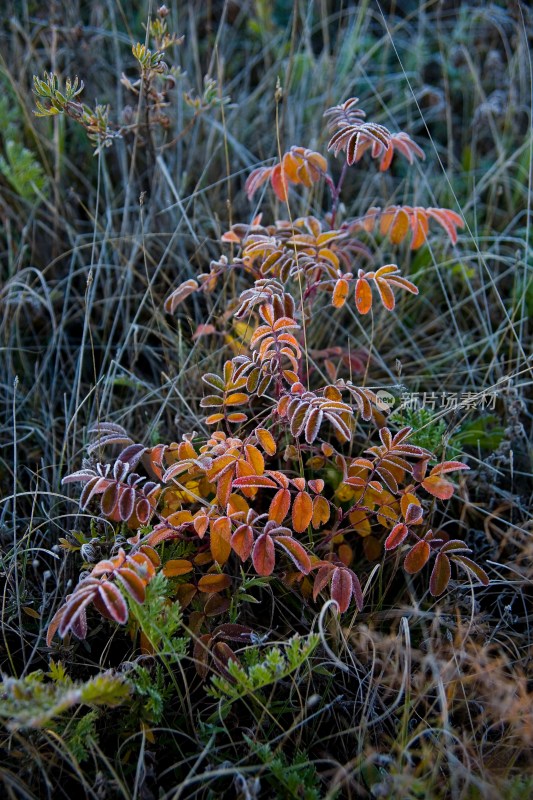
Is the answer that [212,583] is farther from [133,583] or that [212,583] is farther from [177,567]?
[133,583]

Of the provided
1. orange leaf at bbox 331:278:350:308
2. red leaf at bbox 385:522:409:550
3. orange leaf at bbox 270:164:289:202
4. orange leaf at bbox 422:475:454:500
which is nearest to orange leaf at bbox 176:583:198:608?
red leaf at bbox 385:522:409:550

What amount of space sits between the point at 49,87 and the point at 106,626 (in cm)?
130

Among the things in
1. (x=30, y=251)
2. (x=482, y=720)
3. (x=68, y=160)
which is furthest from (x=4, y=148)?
(x=482, y=720)

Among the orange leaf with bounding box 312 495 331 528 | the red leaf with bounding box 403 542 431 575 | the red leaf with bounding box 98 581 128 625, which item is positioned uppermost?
the red leaf with bounding box 98 581 128 625

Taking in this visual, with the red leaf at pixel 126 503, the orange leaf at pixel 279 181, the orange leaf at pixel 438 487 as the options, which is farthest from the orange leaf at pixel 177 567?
the orange leaf at pixel 279 181

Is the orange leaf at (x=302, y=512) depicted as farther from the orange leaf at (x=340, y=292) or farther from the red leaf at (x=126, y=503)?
the orange leaf at (x=340, y=292)

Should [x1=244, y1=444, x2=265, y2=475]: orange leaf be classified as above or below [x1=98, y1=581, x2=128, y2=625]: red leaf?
above

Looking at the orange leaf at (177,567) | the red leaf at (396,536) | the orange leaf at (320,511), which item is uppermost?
the orange leaf at (320,511)

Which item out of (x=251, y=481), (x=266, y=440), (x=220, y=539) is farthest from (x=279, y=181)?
(x=220, y=539)

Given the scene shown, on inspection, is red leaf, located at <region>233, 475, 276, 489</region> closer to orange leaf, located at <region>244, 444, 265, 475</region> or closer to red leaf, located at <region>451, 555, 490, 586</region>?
orange leaf, located at <region>244, 444, 265, 475</region>

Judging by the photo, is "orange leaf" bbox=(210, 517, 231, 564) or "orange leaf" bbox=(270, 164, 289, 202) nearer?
"orange leaf" bbox=(210, 517, 231, 564)

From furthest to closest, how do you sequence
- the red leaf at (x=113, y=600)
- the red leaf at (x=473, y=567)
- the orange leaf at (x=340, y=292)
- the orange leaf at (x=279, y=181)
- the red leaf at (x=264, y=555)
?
1. the orange leaf at (x=279, y=181)
2. the orange leaf at (x=340, y=292)
3. the red leaf at (x=473, y=567)
4. the red leaf at (x=264, y=555)
5. the red leaf at (x=113, y=600)

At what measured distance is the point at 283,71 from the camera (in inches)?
109

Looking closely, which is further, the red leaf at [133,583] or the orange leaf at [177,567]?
the orange leaf at [177,567]
